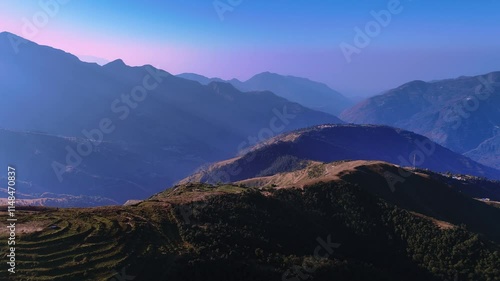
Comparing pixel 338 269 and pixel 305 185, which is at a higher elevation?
pixel 305 185

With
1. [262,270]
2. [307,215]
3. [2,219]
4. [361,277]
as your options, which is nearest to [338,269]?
[361,277]

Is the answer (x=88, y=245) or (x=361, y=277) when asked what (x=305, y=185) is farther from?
(x=88, y=245)

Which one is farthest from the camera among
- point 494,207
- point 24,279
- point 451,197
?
point 494,207

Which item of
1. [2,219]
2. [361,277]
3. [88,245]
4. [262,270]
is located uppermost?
[2,219]

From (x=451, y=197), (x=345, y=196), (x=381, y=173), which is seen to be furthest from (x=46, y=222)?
(x=451, y=197)

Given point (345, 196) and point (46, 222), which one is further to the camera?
point (345, 196)

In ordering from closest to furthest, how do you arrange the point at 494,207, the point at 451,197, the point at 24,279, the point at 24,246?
the point at 24,279
the point at 24,246
the point at 451,197
the point at 494,207
